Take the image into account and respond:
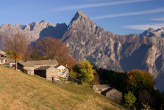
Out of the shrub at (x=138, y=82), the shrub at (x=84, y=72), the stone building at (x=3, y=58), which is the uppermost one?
the stone building at (x=3, y=58)

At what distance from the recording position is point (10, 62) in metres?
91.9

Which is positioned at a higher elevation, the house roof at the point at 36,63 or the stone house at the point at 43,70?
the house roof at the point at 36,63

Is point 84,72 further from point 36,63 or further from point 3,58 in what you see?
point 3,58

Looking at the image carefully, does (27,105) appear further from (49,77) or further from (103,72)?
(103,72)

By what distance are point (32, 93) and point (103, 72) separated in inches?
2760

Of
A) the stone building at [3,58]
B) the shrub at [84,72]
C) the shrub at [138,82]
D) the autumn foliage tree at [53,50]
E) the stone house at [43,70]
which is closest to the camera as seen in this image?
the stone house at [43,70]

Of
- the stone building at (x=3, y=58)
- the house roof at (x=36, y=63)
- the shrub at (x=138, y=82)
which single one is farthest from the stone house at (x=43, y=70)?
the shrub at (x=138, y=82)

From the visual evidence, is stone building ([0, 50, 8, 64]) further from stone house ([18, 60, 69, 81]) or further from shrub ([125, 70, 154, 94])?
shrub ([125, 70, 154, 94])

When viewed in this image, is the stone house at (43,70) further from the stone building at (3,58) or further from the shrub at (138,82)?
the shrub at (138,82)

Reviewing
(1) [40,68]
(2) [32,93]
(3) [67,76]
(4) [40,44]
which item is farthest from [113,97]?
(4) [40,44]

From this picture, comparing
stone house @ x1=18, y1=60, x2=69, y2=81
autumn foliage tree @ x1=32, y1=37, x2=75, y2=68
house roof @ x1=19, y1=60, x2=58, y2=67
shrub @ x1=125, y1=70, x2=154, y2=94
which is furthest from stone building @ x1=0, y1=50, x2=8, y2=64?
shrub @ x1=125, y1=70, x2=154, y2=94

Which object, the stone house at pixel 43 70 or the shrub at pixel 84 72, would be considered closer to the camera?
the stone house at pixel 43 70

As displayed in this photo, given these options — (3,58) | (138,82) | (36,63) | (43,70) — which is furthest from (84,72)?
(3,58)

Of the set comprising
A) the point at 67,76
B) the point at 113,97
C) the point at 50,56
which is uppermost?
the point at 50,56
